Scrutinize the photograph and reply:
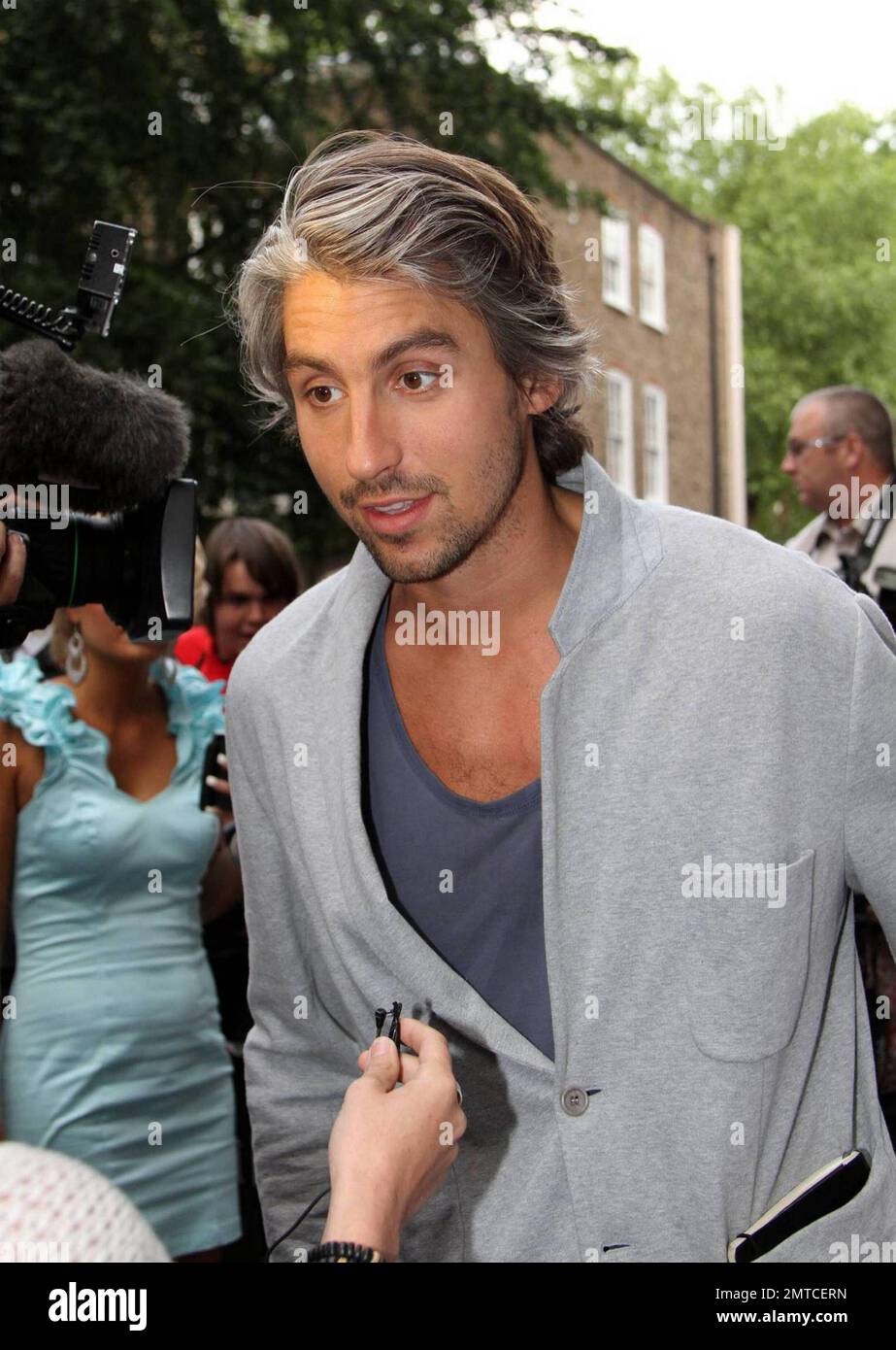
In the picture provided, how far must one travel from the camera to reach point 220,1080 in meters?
3.22

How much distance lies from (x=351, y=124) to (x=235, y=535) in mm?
6464

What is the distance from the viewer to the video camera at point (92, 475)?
190 cm

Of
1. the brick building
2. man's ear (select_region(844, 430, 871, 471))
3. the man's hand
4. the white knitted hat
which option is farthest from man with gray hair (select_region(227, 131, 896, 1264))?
the brick building

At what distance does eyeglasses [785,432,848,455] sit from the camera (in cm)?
559

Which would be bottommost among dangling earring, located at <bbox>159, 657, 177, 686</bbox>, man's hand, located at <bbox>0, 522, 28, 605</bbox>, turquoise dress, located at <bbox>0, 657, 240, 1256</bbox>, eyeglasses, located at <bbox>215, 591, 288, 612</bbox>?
turquoise dress, located at <bbox>0, 657, 240, 1256</bbox>

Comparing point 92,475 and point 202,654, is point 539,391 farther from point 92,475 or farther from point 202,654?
point 202,654

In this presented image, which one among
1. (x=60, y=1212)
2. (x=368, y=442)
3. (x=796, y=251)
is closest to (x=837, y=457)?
(x=368, y=442)

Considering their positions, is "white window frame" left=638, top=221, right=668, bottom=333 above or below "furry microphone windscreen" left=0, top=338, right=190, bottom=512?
above

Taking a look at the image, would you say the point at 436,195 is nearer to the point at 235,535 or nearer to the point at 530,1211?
the point at 530,1211

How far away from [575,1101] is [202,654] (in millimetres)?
3232

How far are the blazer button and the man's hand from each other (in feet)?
3.08

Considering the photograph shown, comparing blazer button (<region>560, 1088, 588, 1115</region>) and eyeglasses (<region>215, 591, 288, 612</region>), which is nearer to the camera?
blazer button (<region>560, 1088, 588, 1115</region>)

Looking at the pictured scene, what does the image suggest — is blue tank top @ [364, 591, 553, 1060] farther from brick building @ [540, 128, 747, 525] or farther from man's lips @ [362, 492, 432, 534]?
brick building @ [540, 128, 747, 525]
